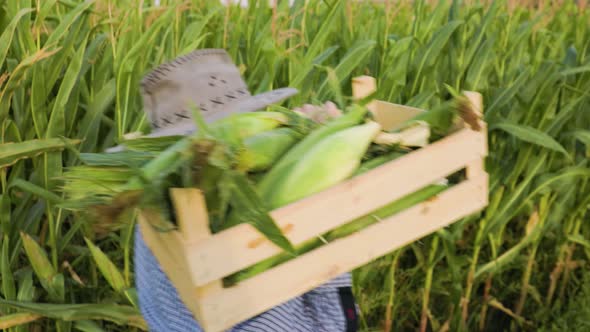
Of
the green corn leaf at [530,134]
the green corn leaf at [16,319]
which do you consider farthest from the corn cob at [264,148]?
the green corn leaf at [530,134]

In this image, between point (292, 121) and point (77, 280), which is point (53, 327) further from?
point (292, 121)

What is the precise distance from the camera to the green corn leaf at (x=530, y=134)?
189cm

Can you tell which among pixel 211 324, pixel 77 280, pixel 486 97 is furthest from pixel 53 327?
pixel 486 97

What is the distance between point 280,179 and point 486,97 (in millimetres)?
1349

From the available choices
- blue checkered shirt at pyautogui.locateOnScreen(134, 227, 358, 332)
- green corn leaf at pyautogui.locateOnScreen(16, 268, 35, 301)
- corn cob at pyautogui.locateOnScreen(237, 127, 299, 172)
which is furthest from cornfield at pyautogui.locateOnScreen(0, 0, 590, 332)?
blue checkered shirt at pyautogui.locateOnScreen(134, 227, 358, 332)

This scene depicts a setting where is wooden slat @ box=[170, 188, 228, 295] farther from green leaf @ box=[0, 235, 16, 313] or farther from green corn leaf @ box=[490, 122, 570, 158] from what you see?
green corn leaf @ box=[490, 122, 570, 158]

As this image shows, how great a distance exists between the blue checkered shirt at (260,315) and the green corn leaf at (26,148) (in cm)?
48

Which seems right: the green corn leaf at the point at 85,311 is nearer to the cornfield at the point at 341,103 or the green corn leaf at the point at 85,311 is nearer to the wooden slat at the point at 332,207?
the cornfield at the point at 341,103

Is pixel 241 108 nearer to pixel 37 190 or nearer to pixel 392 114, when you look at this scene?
pixel 392 114

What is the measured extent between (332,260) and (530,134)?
1192 mm

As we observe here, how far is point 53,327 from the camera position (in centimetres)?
170

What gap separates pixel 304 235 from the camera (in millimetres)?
850

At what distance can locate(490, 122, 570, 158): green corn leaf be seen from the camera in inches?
74.5

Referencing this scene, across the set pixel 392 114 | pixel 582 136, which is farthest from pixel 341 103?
A: pixel 582 136
